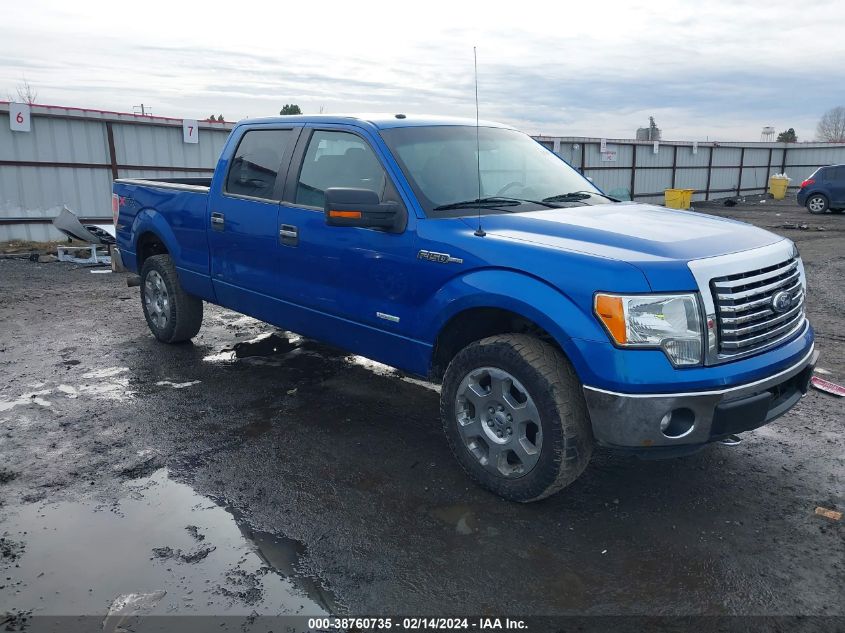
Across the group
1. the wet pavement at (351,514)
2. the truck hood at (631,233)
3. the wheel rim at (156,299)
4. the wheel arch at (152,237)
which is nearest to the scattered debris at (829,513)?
the wet pavement at (351,514)

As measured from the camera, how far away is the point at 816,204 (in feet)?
77.0

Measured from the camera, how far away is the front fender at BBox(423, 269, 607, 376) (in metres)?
3.22

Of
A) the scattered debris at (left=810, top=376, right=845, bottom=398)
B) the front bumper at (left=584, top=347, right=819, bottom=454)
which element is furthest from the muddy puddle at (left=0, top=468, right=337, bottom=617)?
the scattered debris at (left=810, top=376, right=845, bottom=398)

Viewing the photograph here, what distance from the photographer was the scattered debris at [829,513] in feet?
11.5

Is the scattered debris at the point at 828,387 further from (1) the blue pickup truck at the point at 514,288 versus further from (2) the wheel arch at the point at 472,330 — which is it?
(2) the wheel arch at the point at 472,330

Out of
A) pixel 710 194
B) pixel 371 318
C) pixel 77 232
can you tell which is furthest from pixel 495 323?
pixel 710 194

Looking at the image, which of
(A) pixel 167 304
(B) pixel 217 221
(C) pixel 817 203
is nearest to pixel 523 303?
(B) pixel 217 221

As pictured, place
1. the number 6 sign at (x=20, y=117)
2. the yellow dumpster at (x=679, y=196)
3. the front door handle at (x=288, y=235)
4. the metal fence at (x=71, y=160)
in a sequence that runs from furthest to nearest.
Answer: the yellow dumpster at (x=679, y=196) → the metal fence at (x=71, y=160) → the number 6 sign at (x=20, y=117) → the front door handle at (x=288, y=235)

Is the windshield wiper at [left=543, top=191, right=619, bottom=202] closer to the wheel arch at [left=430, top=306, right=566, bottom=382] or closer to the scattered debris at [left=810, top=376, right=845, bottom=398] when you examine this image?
the wheel arch at [left=430, top=306, right=566, bottom=382]

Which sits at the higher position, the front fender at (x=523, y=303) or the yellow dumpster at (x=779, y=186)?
the front fender at (x=523, y=303)

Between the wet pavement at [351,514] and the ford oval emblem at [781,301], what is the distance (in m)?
1.05

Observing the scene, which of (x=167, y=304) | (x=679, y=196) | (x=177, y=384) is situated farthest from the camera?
(x=679, y=196)

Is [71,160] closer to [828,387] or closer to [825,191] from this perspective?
[828,387]

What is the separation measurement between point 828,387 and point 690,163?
28356 mm
